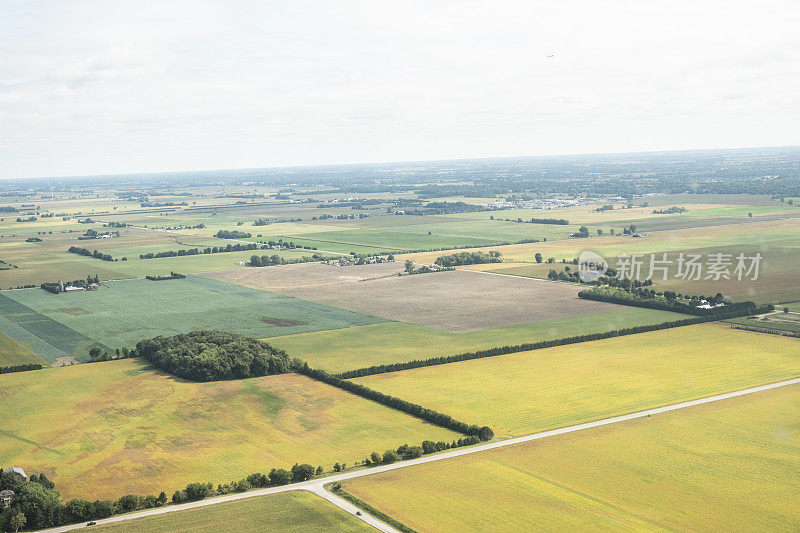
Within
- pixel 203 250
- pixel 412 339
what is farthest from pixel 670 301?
pixel 203 250

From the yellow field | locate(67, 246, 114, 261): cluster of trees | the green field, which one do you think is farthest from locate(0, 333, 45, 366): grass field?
locate(67, 246, 114, 261): cluster of trees

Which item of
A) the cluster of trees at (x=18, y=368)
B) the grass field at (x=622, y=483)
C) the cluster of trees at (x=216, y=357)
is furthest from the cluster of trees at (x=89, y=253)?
the grass field at (x=622, y=483)

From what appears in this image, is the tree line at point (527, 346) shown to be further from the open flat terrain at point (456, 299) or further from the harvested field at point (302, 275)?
the harvested field at point (302, 275)

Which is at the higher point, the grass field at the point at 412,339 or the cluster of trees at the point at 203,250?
the cluster of trees at the point at 203,250

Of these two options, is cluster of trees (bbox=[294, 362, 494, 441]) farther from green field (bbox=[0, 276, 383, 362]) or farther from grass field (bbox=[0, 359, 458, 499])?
green field (bbox=[0, 276, 383, 362])

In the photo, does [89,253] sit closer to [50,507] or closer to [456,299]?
[456,299]
